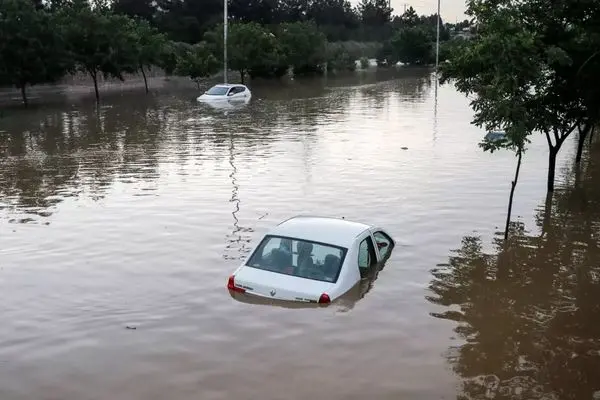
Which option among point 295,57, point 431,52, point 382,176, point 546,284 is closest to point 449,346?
point 546,284

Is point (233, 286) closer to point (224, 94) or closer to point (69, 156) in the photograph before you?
point (69, 156)

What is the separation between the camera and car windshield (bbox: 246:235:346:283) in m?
10.6

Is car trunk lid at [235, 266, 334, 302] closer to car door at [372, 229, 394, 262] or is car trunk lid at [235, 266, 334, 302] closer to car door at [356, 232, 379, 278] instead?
car door at [356, 232, 379, 278]

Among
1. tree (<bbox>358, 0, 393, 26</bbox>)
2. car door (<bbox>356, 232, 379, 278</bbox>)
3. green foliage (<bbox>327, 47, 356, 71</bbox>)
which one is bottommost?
car door (<bbox>356, 232, 379, 278</bbox>)

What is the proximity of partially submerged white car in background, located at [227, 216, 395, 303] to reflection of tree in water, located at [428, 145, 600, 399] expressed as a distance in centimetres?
154

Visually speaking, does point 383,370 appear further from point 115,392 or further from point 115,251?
point 115,251

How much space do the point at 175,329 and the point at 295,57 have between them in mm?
72781

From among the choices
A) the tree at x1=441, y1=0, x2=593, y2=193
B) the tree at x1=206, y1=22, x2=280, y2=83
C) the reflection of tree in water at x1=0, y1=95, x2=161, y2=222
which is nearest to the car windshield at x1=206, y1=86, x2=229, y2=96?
the reflection of tree in water at x1=0, y1=95, x2=161, y2=222

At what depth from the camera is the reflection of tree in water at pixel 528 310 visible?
852cm

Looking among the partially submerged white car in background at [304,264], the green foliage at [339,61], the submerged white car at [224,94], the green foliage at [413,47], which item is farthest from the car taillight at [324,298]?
the green foliage at [413,47]

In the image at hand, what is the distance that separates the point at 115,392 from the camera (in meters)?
8.05

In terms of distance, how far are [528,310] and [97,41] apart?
44325mm

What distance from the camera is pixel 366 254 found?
11.7 metres

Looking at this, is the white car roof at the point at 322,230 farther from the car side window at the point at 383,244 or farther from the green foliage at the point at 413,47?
the green foliage at the point at 413,47
